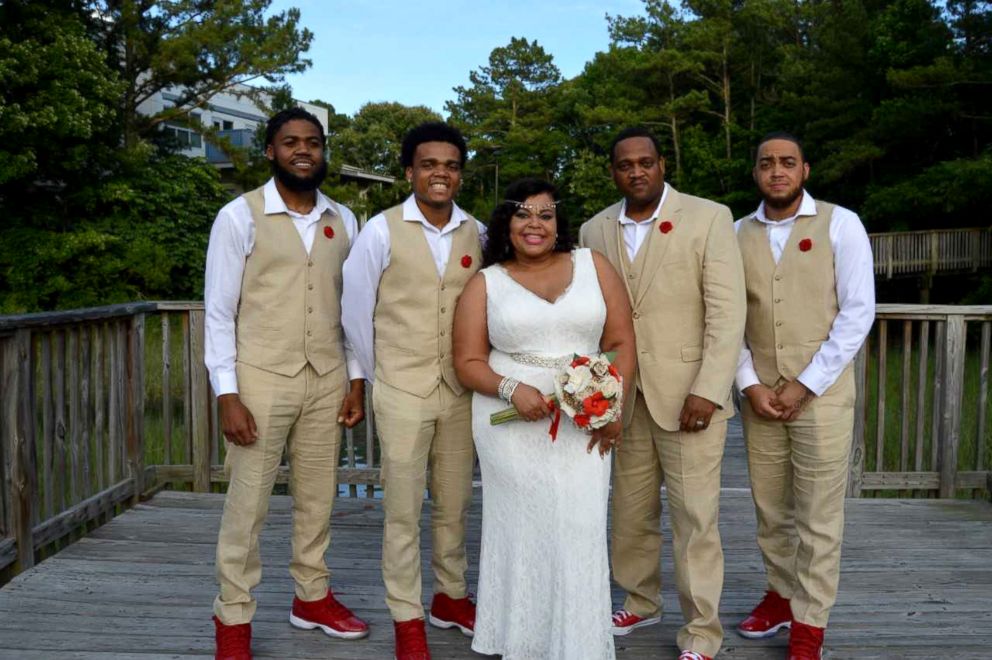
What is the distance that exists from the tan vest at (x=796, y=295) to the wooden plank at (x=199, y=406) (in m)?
3.39

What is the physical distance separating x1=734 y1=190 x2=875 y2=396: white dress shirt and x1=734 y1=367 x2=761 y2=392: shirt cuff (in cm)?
17

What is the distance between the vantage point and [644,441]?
322 centimetres

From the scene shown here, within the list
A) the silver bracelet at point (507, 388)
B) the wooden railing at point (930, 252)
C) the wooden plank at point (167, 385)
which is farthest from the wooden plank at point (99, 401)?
the wooden railing at point (930, 252)

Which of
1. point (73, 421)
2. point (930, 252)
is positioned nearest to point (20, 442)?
point (73, 421)

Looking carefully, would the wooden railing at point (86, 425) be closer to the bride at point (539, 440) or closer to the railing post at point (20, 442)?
the railing post at point (20, 442)

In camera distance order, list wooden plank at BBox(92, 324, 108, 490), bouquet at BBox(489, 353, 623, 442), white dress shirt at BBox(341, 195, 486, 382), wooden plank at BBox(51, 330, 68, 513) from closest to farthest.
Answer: bouquet at BBox(489, 353, 623, 442), white dress shirt at BBox(341, 195, 486, 382), wooden plank at BBox(51, 330, 68, 513), wooden plank at BBox(92, 324, 108, 490)

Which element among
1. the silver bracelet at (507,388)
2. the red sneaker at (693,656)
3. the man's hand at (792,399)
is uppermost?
the silver bracelet at (507,388)

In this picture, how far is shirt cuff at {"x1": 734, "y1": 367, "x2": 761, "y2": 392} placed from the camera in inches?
125

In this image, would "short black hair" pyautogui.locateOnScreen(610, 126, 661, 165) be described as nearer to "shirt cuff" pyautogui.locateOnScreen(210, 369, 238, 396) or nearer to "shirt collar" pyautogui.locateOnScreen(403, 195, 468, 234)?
"shirt collar" pyautogui.locateOnScreen(403, 195, 468, 234)

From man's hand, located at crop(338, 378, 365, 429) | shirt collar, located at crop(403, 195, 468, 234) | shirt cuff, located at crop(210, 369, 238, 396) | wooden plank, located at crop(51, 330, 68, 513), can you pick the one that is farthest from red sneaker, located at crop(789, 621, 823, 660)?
wooden plank, located at crop(51, 330, 68, 513)

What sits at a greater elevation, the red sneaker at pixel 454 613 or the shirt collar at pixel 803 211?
the shirt collar at pixel 803 211

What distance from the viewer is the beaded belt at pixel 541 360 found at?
2906mm

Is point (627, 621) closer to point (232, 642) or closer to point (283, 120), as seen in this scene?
point (232, 642)

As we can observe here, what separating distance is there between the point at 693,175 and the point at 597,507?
1277 inches
